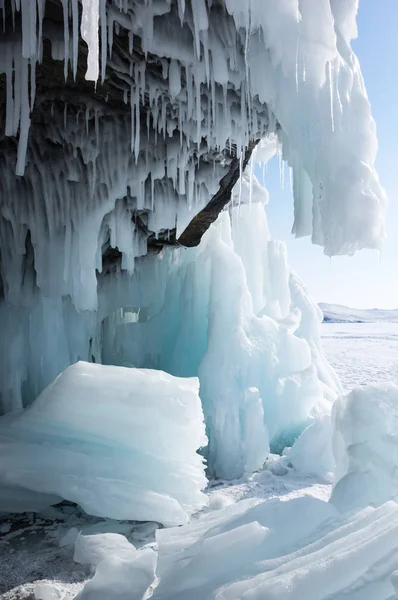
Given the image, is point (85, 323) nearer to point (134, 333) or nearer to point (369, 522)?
point (134, 333)

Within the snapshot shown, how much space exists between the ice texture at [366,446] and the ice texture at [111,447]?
5.23 ft

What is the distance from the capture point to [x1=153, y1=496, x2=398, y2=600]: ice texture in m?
2.11

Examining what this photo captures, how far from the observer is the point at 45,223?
6.53 metres

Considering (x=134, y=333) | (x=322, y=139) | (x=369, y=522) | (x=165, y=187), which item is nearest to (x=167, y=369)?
(x=134, y=333)

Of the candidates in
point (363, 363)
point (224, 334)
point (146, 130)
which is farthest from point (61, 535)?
point (363, 363)

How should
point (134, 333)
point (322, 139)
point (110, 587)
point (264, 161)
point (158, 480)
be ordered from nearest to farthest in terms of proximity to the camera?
point (110, 587) < point (322, 139) < point (158, 480) < point (264, 161) < point (134, 333)

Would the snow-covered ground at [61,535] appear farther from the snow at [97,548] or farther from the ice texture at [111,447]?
the ice texture at [111,447]

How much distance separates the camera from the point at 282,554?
2562mm

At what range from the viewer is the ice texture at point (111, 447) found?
4.63m

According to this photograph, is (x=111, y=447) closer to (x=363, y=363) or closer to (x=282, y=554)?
(x=282, y=554)

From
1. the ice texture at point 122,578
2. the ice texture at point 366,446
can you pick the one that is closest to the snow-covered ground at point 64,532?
the ice texture at point 122,578

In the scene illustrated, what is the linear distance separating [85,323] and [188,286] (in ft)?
7.38

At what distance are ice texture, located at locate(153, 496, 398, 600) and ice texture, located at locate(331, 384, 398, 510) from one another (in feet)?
2.73

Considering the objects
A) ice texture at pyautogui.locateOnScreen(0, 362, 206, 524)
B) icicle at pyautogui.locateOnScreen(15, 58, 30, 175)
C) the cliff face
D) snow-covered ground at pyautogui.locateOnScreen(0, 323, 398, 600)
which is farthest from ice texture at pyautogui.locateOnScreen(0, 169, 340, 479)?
icicle at pyautogui.locateOnScreen(15, 58, 30, 175)
